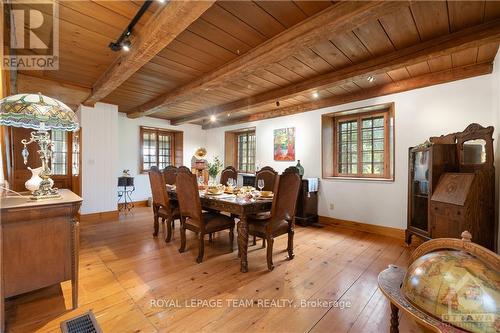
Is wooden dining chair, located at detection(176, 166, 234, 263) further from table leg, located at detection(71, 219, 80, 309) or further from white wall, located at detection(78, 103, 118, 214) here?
white wall, located at detection(78, 103, 118, 214)

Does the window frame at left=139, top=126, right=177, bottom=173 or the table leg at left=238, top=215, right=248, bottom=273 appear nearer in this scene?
the table leg at left=238, top=215, right=248, bottom=273

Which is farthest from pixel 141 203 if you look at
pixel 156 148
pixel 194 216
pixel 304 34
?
pixel 304 34

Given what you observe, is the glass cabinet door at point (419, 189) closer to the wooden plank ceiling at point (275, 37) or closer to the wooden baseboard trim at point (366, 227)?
the wooden baseboard trim at point (366, 227)

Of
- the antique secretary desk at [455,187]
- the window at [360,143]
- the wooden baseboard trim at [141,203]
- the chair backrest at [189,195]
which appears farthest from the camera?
the wooden baseboard trim at [141,203]

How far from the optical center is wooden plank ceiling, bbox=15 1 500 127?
1796mm

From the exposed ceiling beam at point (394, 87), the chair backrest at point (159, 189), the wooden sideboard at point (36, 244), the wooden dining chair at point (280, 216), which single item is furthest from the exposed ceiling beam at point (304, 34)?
the exposed ceiling beam at point (394, 87)

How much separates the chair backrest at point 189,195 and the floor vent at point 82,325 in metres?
1.18

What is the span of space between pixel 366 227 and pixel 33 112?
444 centimetres

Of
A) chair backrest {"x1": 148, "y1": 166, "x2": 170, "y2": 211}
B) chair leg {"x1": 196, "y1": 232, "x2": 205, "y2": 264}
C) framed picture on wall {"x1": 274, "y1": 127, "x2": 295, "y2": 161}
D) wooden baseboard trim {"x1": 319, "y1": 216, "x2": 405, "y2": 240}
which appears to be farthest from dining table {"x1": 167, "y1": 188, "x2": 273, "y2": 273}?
framed picture on wall {"x1": 274, "y1": 127, "x2": 295, "y2": 161}

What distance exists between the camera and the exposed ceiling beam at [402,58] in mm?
1970

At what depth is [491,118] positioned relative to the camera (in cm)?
262

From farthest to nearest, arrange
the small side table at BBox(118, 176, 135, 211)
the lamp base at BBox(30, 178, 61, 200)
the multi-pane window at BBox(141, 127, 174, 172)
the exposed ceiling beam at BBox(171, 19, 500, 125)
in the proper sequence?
the multi-pane window at BBox(141, 127, 174, 172), the small side table at BBox(118, 176, 135, 211), the exposed ceiling beam at BBox(171, 19, 500, 125), the lamp base at BBox(30, 178, 61, 200)

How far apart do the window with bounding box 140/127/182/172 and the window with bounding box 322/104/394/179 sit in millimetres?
4269

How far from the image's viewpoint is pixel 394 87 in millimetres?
3404
